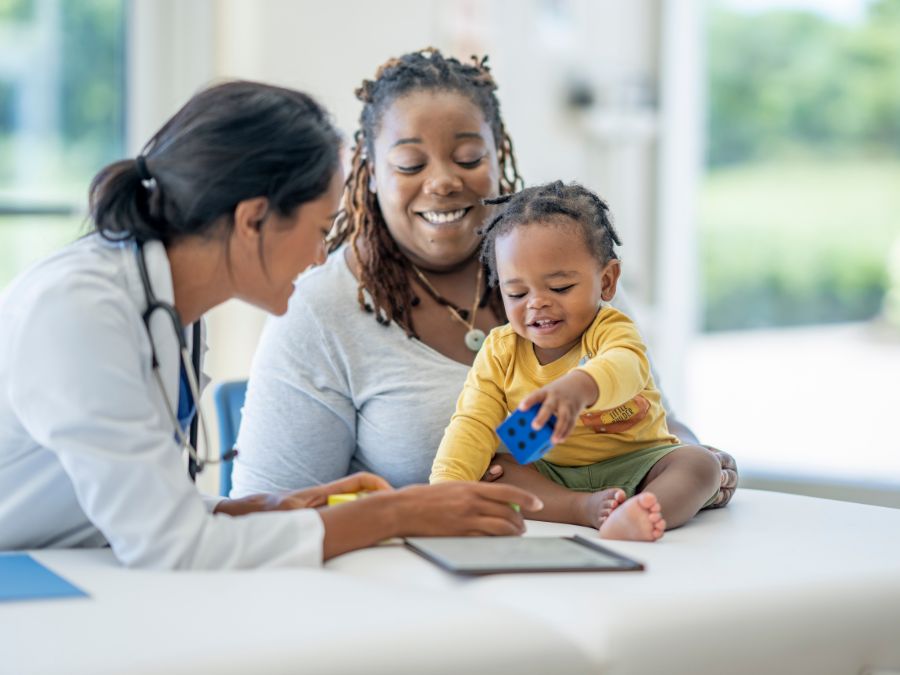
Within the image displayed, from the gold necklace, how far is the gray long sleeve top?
0.05m

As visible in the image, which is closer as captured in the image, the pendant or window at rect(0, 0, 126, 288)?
the pendant

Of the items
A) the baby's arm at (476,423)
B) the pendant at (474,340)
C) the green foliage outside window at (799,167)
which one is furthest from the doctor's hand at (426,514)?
the green foliage outside window at (799,167)

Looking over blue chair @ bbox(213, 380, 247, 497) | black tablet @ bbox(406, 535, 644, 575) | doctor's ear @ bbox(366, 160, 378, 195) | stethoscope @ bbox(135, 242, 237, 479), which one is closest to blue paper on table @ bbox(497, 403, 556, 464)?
black tablet @ bbox(406, 535, 644, 575)

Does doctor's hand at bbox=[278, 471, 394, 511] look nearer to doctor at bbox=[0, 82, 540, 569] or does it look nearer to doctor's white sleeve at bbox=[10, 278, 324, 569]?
doctor at bbox=[0, 82, 540, 569]

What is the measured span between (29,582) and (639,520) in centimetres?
Result: 72

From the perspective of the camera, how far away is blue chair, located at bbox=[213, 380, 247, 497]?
7.43 feet

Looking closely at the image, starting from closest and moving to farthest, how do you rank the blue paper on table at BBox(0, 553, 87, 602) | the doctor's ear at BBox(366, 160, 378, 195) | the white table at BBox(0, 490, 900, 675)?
the white table at BBox(0, 490, 900, 675) → the blue paper on table at BBox(0, 553, 87, 602) → the doctor's ear at BBox(366, 160, 378, 195)

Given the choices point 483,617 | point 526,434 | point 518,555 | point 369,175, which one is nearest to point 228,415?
point 369,175

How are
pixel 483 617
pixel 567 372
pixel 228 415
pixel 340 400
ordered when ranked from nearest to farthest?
pixel 483 617 → pixel 567 372 → pixel 340 400 → pixel 228 415

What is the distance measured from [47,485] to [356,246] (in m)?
0.85

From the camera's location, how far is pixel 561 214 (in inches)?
69.1

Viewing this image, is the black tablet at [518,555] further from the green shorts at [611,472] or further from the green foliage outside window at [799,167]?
the green foliage outside window at [799,167]

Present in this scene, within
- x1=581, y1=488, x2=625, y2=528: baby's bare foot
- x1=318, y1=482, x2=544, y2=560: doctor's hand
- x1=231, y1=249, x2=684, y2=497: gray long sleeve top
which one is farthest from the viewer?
x1=231, y1=249, x2=684, y2=497: gray long sleeve top

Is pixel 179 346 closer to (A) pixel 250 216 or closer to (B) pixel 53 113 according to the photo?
(A) pixel 250 216
